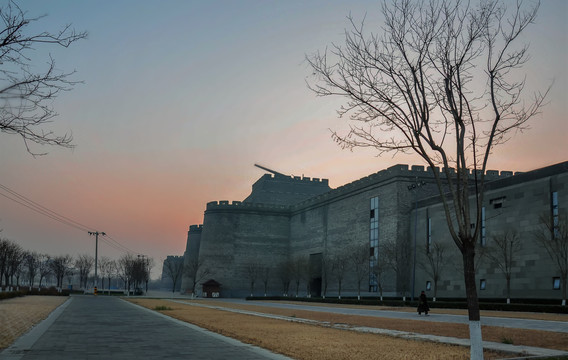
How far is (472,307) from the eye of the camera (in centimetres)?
1036

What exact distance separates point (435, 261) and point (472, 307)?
48628 mm

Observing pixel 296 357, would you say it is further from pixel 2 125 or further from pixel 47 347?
pixel 2 125

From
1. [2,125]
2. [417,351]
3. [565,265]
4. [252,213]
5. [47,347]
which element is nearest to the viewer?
[2,125]

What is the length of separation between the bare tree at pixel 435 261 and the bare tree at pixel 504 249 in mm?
6778

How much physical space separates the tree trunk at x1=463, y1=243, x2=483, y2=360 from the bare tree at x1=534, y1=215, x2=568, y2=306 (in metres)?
31.6

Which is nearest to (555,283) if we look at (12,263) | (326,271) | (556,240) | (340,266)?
(556,240)

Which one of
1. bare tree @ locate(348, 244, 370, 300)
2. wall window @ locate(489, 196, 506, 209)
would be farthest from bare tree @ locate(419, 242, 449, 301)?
bare tree @ locate(348, 244, 370, 300)

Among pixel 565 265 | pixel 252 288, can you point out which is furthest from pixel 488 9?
pixel 252 288

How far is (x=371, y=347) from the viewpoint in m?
14.8

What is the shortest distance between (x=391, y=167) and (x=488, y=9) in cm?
5656

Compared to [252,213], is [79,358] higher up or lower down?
lower down

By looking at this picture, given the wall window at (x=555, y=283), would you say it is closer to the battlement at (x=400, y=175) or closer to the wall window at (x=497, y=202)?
the wall window at (x=497, y=202)

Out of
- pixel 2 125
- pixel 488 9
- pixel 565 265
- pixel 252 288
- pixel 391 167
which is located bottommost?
pixel 252 288

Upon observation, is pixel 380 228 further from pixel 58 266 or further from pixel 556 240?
pixel 58 266
